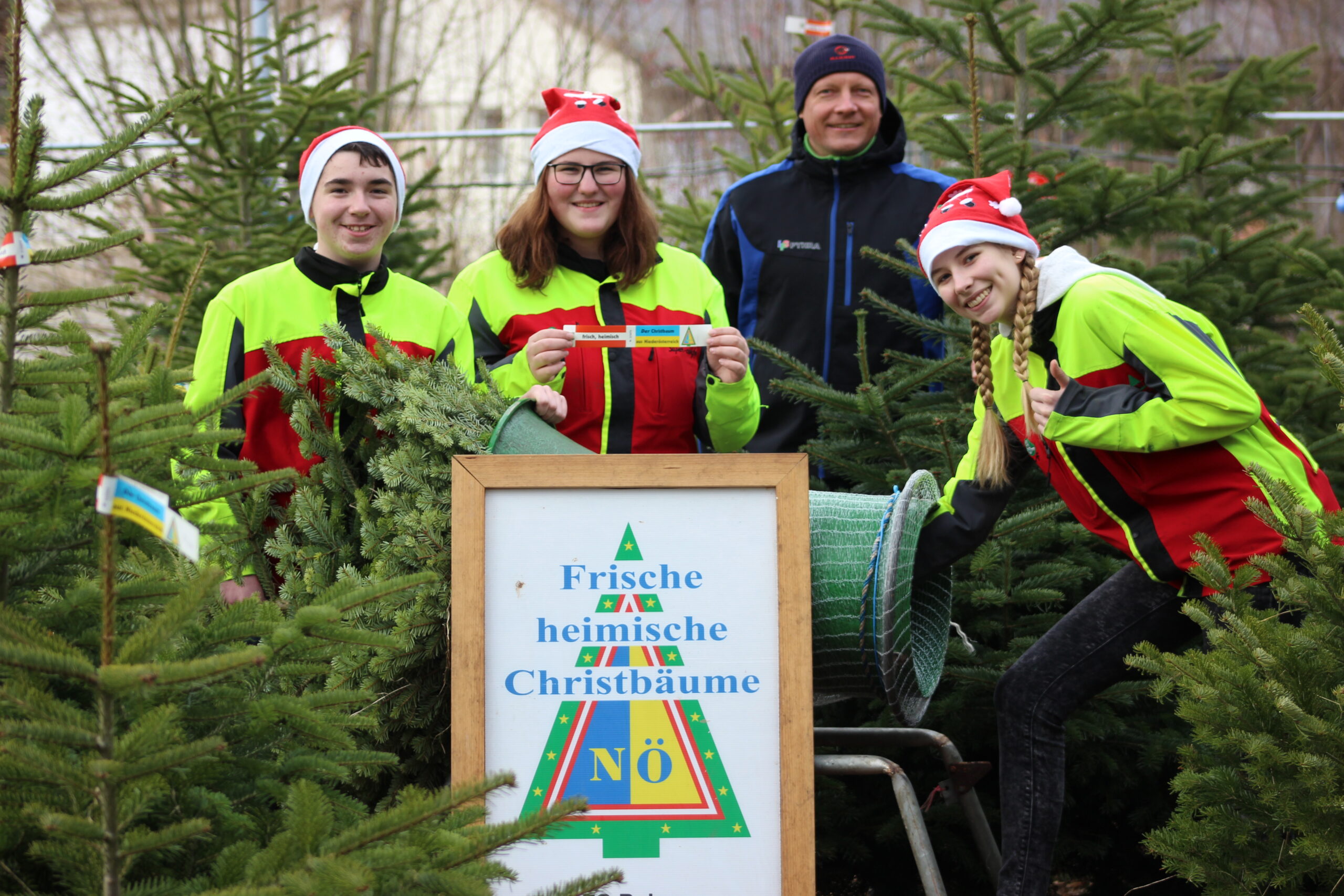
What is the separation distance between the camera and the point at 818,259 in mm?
4555

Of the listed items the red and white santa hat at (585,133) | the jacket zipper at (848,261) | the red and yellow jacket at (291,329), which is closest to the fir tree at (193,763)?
the red and yellow jacket at (291,329)

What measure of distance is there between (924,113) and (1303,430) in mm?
2483

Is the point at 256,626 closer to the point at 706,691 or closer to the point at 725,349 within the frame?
the point at 706,691

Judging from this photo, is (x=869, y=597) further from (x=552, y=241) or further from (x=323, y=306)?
(x=323, y=306)

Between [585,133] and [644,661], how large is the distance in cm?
172

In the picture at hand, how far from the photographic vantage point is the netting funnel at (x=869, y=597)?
261 cm

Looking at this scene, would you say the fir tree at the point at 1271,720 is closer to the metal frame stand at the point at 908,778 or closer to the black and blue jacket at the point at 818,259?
the metal frame stand at the point at 908,778

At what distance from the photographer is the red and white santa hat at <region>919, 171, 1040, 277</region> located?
3031 mm

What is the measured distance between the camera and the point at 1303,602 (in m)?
2.36

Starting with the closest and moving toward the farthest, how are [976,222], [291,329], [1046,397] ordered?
[1046,397]
[976,222]
[291,329]

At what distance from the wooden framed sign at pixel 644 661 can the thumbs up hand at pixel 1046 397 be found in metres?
0.71

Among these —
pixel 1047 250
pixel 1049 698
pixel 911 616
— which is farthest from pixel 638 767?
pixel 1047 250

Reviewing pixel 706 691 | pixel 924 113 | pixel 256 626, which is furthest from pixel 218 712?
pixel 924 113

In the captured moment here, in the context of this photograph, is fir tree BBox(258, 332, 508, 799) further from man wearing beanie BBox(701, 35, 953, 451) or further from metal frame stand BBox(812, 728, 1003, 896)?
man wearing beanie BBox(701, 35, 953, 451)
